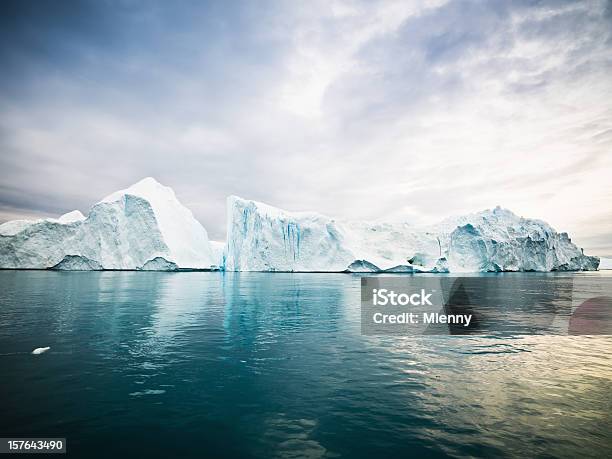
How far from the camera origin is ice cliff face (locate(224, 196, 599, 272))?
64.6 m

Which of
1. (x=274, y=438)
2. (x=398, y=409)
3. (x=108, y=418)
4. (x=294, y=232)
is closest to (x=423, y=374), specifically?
(x=398, y=409)

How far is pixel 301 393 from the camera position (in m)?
6.60

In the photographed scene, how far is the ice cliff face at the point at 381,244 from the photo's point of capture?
64562 mm

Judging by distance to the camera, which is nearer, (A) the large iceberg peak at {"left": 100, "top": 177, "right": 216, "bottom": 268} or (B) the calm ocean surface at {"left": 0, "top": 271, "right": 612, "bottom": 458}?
(B) the calm ocean surface at {"left": 0, "top": 271, "right": 612, "bottom": 458}

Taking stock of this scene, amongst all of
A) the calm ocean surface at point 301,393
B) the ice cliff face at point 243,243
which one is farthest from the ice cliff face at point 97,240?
the calm ocean surface at point 301,393

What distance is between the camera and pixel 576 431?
5238mm

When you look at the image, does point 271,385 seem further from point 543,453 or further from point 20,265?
point 20,265

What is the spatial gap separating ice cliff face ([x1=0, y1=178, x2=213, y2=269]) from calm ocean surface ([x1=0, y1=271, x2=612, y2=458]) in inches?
2158

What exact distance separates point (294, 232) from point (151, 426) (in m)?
59.3

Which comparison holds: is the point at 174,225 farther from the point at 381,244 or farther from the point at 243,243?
the point at 381,244

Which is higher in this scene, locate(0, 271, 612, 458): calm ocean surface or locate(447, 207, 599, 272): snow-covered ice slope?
locate(447, 207, 599, 272): snow-covered ice slope

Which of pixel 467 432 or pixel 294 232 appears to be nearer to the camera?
pixel 467 432

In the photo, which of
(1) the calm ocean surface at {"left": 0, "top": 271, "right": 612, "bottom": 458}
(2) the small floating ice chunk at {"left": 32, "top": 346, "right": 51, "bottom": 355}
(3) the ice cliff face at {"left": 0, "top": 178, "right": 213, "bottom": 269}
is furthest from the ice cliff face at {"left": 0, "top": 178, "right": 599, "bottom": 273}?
(2) the small floating ice chunk at {"left": 32, "top": 346, "right": 51, "bottom": 355}

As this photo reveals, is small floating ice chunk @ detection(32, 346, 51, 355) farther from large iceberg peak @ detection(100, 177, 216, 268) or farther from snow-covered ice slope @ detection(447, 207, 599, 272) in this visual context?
snow-covered ice slope @ detection(447, 207, 599, 272)
